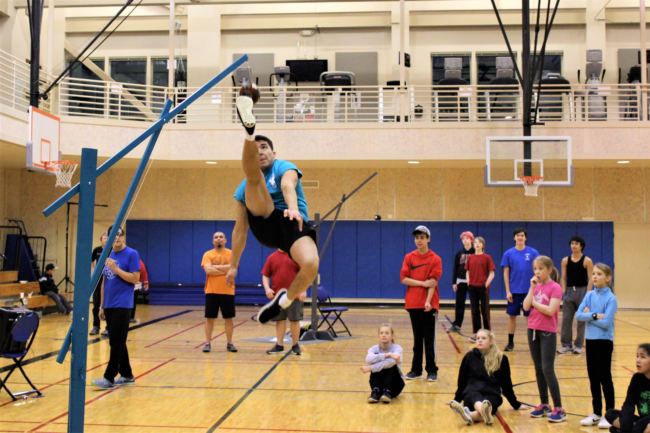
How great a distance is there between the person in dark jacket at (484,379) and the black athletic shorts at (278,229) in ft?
10.1

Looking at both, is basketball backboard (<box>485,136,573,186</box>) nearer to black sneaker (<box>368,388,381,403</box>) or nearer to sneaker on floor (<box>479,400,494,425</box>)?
black sneaker (<box>368,388,381,403</box>)

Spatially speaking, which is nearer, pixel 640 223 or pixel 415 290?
pixel 415 290

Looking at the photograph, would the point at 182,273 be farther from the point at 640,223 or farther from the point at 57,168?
the point at 640,223

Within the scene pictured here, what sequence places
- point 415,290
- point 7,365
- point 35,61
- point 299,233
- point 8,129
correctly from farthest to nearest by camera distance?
point 8,129 < point 35,61 < point 7,365 < point 415,290 < point 299,233

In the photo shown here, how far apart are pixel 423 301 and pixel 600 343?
2467 millimetres

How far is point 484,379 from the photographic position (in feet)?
22.6

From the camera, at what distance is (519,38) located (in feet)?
69.6

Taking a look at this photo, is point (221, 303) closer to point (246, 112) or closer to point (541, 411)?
point (541, 411)

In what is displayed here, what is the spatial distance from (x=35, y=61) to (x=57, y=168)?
103 inches

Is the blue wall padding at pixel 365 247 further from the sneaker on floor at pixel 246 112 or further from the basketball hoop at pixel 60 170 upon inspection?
the sneaker on floor at pixel 246 112

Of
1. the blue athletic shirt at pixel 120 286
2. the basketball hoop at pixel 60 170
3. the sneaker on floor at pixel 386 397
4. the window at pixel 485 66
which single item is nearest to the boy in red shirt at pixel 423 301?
the sneaker on floor at pixel 386 397

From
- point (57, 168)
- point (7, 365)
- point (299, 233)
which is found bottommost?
point (7, 365)

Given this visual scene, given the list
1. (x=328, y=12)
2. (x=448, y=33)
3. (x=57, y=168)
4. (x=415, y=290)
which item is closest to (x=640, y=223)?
(x=448, y=33)

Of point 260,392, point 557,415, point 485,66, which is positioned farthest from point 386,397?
point 485,66
